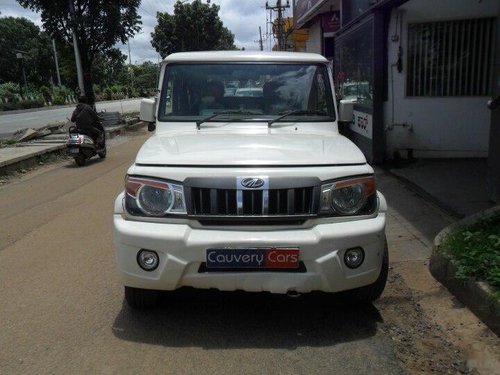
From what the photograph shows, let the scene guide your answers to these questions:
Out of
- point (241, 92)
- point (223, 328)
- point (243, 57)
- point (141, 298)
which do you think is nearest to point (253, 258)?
point (223, 328)

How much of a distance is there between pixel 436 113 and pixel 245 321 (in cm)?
644

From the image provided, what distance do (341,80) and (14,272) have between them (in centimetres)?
997

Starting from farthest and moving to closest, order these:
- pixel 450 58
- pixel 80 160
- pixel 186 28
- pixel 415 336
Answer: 1. pixel 186 28
2. pixel 80 160
3. pixel 450 58
4. pixel 415 336

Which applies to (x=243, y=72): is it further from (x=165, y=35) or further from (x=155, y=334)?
(x=165, y=35)

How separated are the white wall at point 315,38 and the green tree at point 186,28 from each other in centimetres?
2529

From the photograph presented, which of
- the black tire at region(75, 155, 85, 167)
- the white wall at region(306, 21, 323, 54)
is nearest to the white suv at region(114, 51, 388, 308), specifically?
the black tire at region(75, 155, 85, 167)

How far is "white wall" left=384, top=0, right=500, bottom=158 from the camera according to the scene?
8.51 m

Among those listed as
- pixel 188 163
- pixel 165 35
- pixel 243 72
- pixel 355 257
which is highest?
pixel 165 35

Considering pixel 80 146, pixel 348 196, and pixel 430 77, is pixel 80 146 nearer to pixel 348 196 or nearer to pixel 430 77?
pixel 430 77

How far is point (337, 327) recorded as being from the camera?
362cm

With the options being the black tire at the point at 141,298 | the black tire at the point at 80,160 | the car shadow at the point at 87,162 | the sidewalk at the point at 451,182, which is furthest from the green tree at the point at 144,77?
the black tire at the point at 141,298

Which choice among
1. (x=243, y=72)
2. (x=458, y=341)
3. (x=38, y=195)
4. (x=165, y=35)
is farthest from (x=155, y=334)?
(x=165, y=35)

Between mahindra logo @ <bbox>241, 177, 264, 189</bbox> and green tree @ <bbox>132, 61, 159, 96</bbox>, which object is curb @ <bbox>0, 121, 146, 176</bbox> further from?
green tree @ <bbox>132, 61, 159, 96</bbox>

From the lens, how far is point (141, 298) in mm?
3682
